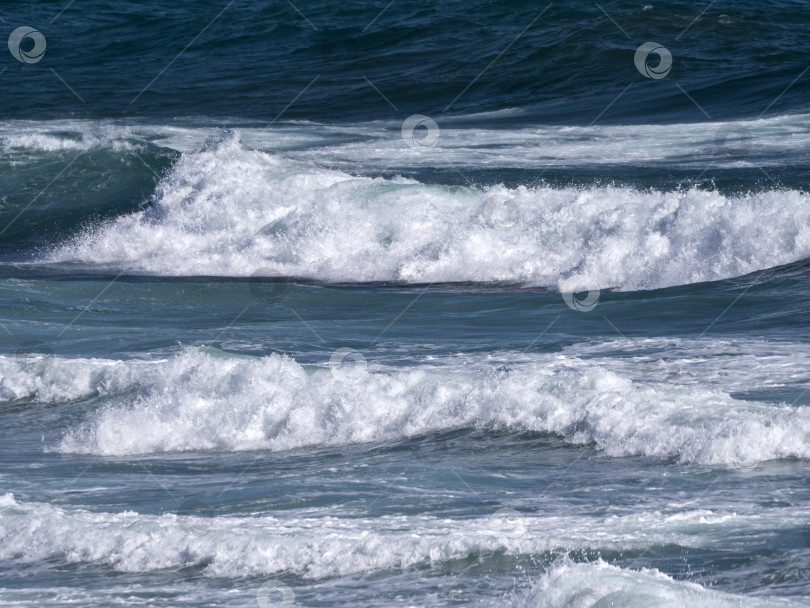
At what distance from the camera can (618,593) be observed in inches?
163

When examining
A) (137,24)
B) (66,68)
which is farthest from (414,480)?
(137,24)

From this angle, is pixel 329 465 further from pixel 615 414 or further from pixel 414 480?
pixel 615 414

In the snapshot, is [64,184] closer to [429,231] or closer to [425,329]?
[429,231]

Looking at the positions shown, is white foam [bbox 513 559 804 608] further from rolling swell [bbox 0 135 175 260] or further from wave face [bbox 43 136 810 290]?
rolling swell [bbox 0 135 175 260]

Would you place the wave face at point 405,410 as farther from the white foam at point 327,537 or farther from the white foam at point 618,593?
the white foam at point 618,593

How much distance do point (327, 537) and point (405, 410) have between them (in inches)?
82.2

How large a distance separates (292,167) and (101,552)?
10.4 metres

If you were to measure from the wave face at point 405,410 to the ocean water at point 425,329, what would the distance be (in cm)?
2

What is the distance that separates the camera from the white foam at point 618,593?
4.10 meters

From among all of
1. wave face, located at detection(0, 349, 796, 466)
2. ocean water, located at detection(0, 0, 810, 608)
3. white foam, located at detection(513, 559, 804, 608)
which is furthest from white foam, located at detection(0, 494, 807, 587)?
wave face, located at detection(0, 349, 796, 466)

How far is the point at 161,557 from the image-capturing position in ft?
16.8

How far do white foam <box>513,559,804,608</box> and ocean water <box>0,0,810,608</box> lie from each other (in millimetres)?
13

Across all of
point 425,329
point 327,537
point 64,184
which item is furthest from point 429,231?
point 327,537

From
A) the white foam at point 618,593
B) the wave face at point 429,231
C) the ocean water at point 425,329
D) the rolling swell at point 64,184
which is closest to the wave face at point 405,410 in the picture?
the ocean water at point 425,329
